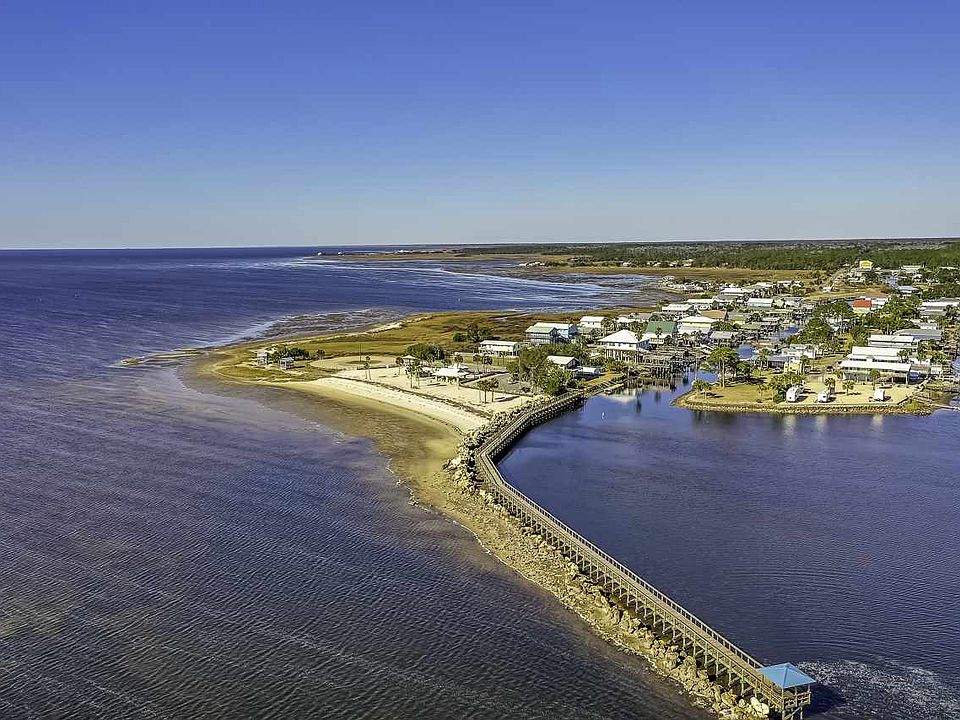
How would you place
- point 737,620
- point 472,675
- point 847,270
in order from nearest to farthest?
point 472,675
point 737,620
point 847,270

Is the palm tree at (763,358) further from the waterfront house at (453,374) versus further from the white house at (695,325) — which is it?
the waterfront house at (453,374)

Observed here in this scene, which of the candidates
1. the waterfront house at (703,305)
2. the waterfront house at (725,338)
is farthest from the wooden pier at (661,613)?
the waterfront house at (703,305)

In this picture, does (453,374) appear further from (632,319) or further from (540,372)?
(632,319)

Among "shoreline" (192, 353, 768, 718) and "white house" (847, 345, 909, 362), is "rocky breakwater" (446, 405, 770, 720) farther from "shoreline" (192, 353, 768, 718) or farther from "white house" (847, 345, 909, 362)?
"white house" (847, 345, 909, 362)

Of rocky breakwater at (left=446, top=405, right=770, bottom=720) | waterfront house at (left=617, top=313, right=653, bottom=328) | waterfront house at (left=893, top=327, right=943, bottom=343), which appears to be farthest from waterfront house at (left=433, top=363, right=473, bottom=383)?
waterfront house at (left=893, top=327, right=943, bottom=343)

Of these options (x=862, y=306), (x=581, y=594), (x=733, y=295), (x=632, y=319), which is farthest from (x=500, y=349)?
(x=733, y=295)

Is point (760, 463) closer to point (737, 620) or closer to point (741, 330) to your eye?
point (737, 620)

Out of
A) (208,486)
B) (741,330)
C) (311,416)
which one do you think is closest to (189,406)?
(311,416)

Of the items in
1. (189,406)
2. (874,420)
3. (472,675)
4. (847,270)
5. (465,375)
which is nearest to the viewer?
(472,675)
